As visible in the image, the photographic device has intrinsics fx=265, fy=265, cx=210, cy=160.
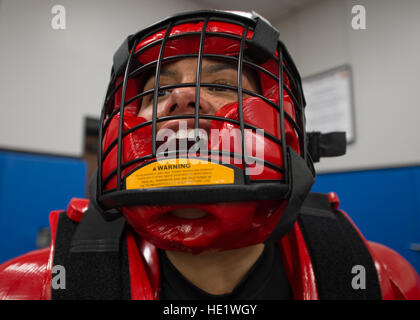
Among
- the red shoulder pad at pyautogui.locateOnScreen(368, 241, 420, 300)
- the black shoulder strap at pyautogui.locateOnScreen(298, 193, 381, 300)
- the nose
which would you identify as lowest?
the red shoulder pad at pyautogui.locateOnScreen(368, 241, 420, 300)

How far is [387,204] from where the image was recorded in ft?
4.95

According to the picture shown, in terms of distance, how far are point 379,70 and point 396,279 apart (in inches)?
60.7

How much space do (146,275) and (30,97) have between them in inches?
64.1

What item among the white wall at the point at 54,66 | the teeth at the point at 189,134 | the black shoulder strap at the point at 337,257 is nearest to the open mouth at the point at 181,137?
the teeth at the point at 189,134

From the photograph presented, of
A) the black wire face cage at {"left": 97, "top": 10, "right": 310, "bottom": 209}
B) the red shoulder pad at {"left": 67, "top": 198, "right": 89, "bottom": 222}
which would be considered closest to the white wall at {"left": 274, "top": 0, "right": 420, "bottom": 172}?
the black wire face cage at {"left": 97, "top": 10, "right": 310, "bottom": 209}

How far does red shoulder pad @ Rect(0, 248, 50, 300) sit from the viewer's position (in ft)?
1.73

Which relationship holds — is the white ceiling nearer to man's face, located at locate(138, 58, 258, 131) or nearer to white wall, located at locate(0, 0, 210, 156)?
white wall, located at locate(0, 0, 210, 156)

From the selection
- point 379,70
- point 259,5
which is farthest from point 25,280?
point 259,5

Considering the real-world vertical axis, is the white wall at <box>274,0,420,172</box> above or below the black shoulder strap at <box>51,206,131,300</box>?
above

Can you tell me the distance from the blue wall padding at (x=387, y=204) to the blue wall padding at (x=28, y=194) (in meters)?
1.77

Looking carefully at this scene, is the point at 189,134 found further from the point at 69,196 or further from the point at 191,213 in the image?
the point at 69,196

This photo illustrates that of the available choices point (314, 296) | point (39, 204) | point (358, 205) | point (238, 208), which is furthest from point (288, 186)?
point (39, 204)

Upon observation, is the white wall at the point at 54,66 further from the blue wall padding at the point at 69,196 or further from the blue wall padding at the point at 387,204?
the blue wall padding at the point at 387,204
